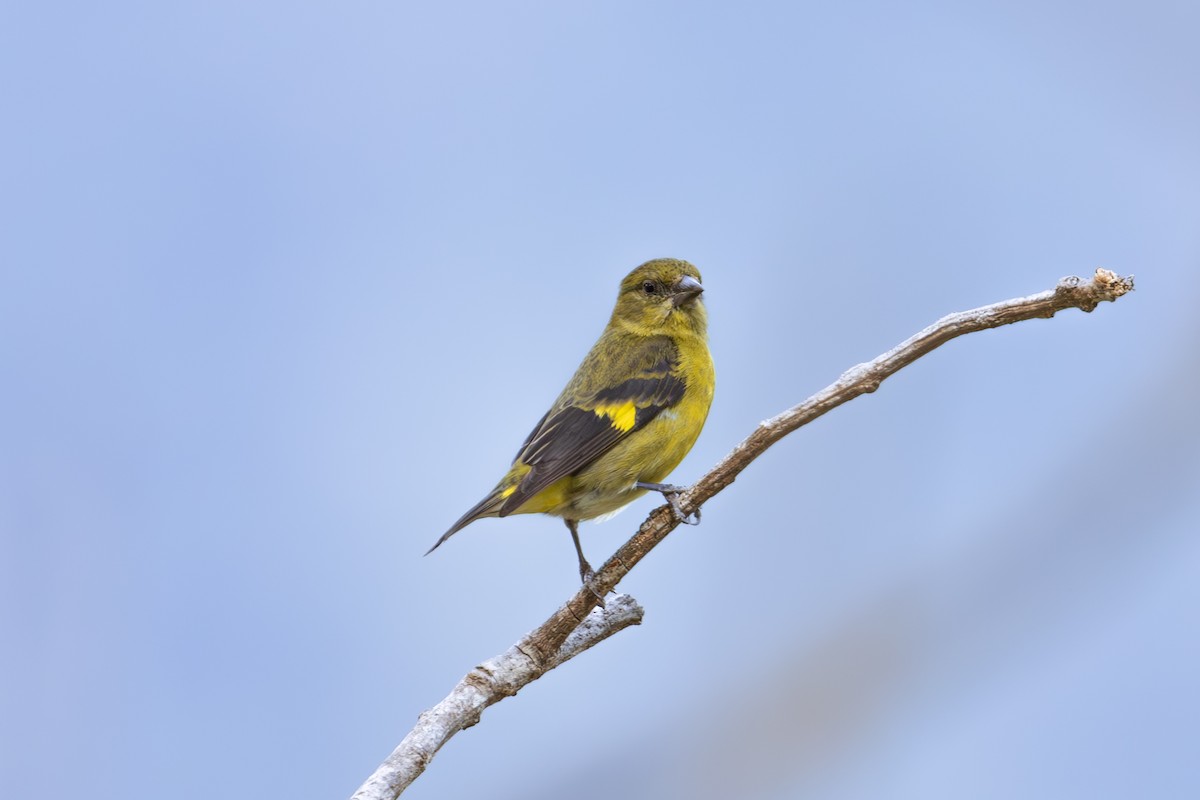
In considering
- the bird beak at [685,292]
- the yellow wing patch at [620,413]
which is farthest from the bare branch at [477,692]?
the bird beak at [685,292]

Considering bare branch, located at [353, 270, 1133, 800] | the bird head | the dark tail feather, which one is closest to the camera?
bare branch, located at [353, 270, 1133, 800]

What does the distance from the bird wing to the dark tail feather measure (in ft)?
0.19

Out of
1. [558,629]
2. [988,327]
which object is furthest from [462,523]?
[988,327]

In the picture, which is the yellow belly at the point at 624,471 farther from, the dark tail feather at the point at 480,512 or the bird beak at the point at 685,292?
the bird beak at the point at 685,292

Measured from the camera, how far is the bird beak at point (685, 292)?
5.54 m

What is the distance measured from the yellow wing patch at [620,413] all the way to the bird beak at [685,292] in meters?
0.92

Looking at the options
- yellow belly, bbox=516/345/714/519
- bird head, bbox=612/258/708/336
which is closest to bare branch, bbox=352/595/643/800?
yellow belly, bbox=516/345/714/519

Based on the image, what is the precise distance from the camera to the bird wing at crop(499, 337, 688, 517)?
4.48 meters

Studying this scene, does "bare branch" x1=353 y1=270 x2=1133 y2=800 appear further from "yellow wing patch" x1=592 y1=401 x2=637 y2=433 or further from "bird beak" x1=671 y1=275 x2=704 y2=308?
"bird beak" x1=671 y1=275 x2=704 y2=308

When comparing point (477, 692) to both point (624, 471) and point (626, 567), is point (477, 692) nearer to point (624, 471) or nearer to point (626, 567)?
point (626, 567)

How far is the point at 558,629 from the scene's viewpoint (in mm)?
3273

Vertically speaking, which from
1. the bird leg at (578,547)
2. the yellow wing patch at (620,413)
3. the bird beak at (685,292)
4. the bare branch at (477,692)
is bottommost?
the bare branch at (477,692)

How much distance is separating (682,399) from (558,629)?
5.85 ft

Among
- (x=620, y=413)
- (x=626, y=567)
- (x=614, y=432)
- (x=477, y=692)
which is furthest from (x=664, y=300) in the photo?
(x=477, y=692)
